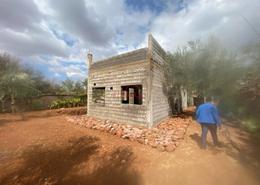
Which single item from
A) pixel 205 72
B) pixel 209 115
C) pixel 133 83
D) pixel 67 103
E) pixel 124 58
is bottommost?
pixel 67 103

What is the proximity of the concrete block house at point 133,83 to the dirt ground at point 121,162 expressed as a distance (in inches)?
85.3

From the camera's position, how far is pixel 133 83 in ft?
27.5

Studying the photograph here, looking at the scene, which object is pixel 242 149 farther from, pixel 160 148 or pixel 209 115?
pixel 160 148

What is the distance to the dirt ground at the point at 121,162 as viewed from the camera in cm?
360

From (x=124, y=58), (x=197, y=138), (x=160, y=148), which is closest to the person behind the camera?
(x=160, y=148)

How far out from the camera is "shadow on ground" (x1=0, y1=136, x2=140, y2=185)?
3609 millimetres

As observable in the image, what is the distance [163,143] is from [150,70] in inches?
145

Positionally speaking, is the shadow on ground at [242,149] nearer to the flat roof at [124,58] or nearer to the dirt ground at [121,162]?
the dirt ground at [121,162]

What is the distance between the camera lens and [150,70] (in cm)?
767

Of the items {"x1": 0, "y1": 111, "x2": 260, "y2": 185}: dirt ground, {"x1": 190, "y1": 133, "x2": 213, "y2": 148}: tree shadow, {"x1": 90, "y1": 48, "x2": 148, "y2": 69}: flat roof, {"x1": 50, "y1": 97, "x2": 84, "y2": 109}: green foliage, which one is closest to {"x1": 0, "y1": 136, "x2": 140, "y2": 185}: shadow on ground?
{"x1": 0, "y1": 111, "x2": 260, "y2": 185}: dirt ground

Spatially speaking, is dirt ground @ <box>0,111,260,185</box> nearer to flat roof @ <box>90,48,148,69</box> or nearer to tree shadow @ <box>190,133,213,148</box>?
tree shadow @ <box>190,133,213,148</box>

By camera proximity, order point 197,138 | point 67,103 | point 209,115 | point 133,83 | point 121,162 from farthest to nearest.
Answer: point 67,103, point 133,83, point 197,138, point 209,115, point 121,162

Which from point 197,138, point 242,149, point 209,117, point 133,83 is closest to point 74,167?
point 209,117

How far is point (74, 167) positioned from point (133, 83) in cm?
522
